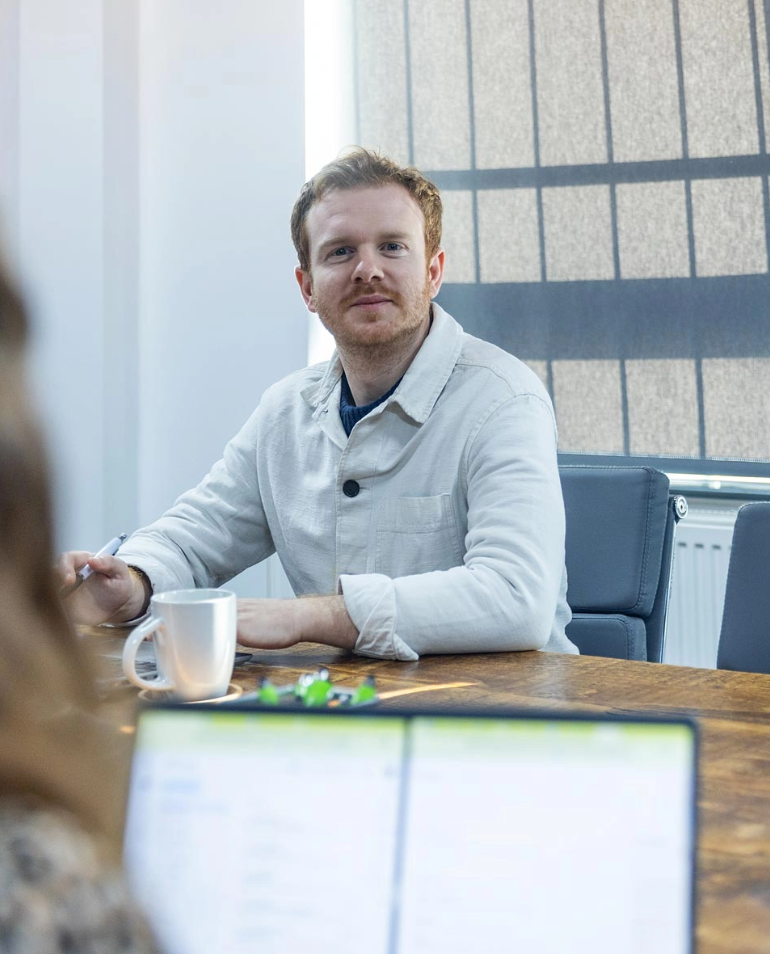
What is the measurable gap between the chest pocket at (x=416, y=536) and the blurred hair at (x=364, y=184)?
1.74 ft

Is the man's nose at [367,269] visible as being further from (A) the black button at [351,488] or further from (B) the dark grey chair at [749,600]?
(B) the dark grey chair at [749,600]

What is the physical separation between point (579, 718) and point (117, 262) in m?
3.32

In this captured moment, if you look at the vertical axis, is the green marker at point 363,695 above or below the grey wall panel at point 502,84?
below

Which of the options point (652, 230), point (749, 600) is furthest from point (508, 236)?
point (749, 600)

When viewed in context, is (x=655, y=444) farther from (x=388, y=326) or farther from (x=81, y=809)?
(x=81, y=809)

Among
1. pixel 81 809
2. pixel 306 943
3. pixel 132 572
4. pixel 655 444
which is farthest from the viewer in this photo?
pixel 655 444

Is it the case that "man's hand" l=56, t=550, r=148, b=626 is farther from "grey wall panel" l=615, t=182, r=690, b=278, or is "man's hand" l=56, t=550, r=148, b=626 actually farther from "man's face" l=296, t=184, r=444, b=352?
"grey wall panel" l=615, t=182, r=690, b=278

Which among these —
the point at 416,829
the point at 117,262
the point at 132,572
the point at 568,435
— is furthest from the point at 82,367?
the point at 416,829

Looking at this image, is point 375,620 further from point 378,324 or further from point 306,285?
point 306,285

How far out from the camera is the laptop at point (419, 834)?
0.51 metres

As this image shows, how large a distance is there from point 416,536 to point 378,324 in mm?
382

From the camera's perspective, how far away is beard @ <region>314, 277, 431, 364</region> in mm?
1910

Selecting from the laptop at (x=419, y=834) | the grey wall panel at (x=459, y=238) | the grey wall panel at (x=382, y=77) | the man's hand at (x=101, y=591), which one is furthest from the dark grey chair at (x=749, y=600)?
the grey wall panel at (x=382, y=77)

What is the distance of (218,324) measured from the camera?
3662 mm
